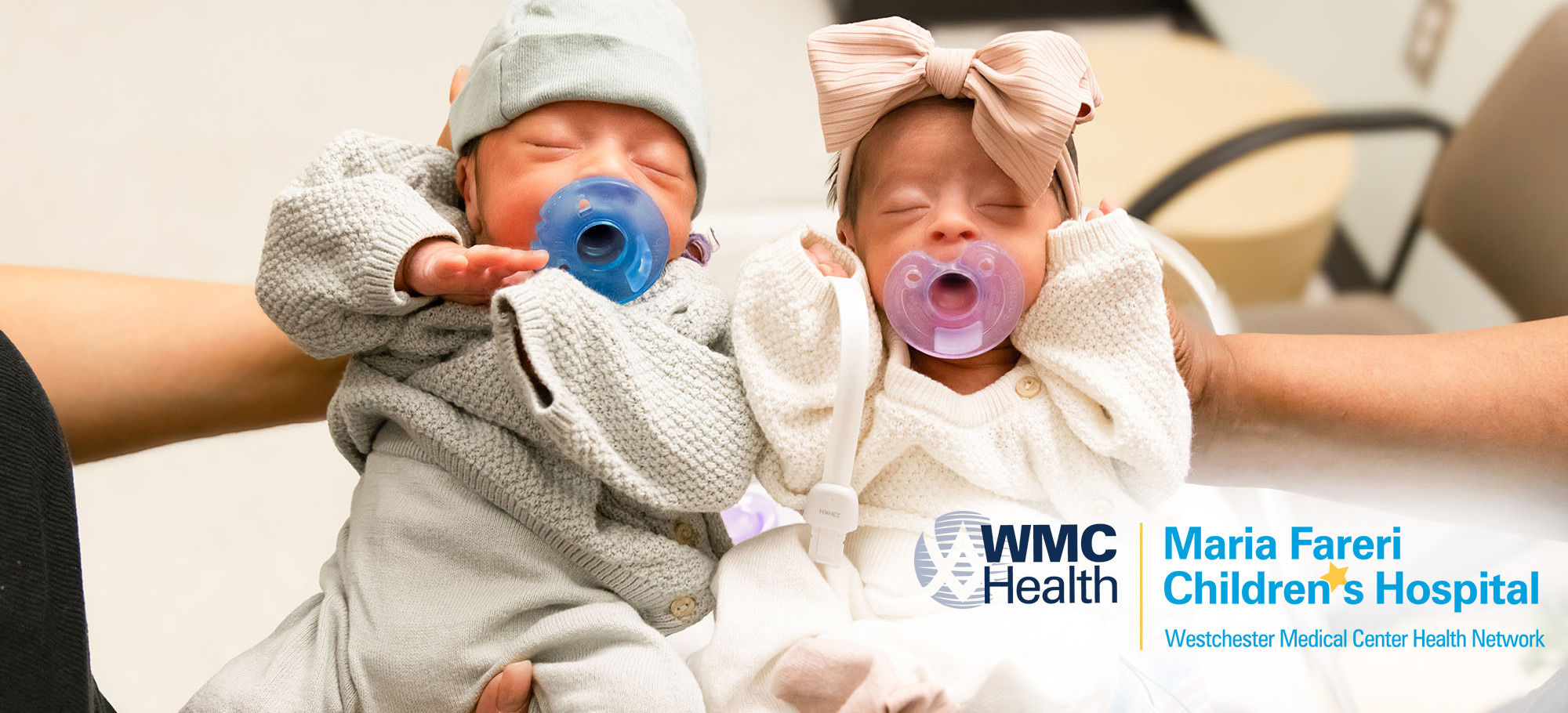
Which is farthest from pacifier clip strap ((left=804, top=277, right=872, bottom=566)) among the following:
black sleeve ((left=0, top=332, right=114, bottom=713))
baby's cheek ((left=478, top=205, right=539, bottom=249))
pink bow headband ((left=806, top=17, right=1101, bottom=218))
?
black sleeve ((left=0, top=332, right=114, bottom=713))

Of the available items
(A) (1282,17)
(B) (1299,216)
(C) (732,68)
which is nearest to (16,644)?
(B) (1299,216)

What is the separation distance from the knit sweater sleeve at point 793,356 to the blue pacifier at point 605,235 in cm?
9

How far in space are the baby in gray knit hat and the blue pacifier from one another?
0.02m

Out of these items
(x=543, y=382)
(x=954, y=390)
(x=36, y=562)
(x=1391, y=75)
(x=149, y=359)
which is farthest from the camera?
(x=1391, y=75)

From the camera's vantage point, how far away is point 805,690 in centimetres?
81

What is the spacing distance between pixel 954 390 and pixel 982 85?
0.82ft

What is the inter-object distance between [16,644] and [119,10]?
88.7 inches

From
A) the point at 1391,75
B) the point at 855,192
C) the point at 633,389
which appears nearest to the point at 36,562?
the point at 633,389

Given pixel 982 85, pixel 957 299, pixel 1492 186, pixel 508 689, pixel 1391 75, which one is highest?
pixel 982 85

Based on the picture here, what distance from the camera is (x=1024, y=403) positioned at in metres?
0.90

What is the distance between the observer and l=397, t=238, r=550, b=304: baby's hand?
2.74ft

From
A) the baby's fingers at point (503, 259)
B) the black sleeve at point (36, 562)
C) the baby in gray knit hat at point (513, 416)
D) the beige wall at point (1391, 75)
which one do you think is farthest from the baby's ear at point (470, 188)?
the beige wall at point (1391, 75)

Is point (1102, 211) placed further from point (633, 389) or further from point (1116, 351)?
point (633, 389)

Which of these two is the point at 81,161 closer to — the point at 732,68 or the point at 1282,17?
the point at 732,68
